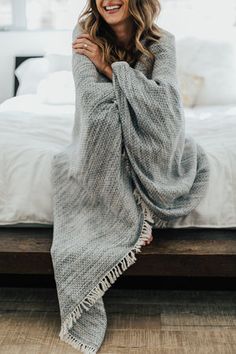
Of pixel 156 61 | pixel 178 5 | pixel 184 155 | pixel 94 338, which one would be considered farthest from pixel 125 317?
pixel 178 5

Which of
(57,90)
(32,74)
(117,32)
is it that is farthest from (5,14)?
(117,32)

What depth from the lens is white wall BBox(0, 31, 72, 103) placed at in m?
4.25

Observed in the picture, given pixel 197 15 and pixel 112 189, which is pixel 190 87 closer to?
pixel 197 15

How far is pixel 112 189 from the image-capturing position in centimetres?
184

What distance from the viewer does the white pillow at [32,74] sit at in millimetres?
3875

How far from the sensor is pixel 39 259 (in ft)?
6.04

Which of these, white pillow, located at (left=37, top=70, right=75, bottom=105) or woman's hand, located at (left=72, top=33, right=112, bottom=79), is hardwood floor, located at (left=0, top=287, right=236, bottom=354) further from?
white pillow, located at (left=37, top=70, right=75, bottom=105)

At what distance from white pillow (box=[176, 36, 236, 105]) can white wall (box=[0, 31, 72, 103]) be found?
1114 mm

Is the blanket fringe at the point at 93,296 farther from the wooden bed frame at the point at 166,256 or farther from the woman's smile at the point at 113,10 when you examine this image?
the woman's smile at the point at 113,10

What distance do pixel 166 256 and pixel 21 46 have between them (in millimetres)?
2988

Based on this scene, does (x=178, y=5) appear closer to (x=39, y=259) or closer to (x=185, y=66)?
(x=185, y=66)

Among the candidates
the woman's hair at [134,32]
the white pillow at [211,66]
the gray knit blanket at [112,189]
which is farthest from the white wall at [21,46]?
the gray knit blanket at [112,189]

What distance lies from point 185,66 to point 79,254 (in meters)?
1.99

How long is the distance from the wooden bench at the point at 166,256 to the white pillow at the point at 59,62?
2126 millimetres
